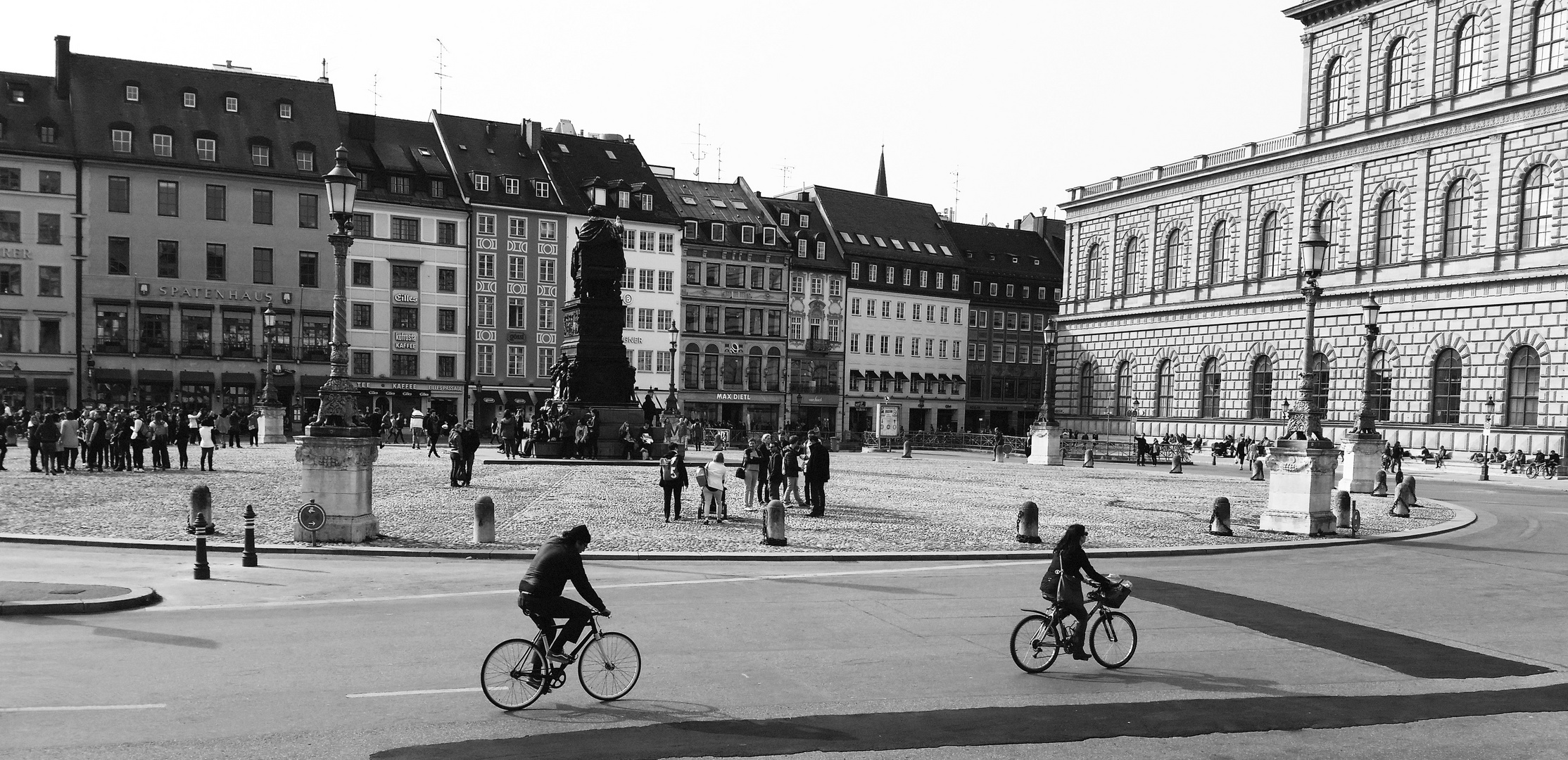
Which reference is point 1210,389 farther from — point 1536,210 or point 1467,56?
point 1467,56

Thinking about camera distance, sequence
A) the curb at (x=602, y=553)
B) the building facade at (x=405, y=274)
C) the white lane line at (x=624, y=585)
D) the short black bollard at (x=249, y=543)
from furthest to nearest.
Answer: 1. the building facade at (x=405, y=274)
2. the curb at (x=602, y=553)
3. the short black bollard at (x=249, y=543)
4. the white lane line at (x=624, y=585)

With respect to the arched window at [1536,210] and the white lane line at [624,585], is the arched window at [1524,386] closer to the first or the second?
the arched window at [1536,210]

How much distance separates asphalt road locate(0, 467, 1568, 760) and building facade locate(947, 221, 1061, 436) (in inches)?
3125

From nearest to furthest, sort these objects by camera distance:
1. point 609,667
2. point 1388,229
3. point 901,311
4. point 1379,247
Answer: point 609,667 < point 1388,229 < point 1379,247 < point 901,311

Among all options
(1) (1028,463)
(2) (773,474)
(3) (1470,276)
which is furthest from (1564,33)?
(2) (773,474)

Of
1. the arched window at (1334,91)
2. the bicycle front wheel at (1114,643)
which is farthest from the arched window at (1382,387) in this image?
the bicycle front wheel at (1114,643)

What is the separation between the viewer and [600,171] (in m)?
78.2

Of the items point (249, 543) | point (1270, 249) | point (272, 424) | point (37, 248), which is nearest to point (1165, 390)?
point (1270, 249)

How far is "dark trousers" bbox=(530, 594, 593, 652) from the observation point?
9422 mm

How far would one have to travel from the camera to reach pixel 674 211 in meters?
80.6

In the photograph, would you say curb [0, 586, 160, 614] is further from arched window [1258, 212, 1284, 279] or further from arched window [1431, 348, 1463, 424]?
arched window [1258, 212, 1284, 279]

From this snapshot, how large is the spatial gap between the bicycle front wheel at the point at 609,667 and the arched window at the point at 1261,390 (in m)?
64.7

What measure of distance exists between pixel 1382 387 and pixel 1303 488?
41.1 meters

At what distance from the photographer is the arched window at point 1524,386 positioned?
5316 centimetres
